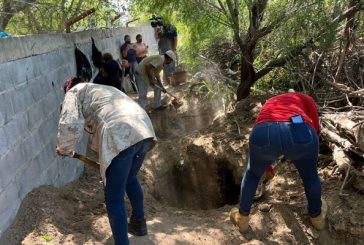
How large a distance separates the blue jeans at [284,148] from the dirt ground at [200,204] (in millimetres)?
535

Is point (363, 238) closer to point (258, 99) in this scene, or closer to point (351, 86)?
point (351, 86)

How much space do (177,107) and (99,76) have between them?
2.38 meters

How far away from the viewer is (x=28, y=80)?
143 inches

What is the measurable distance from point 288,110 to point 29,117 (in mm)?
2222

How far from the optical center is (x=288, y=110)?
121 inches

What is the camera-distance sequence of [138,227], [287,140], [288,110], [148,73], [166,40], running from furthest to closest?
1. [166,40]
2. [148,73]
3. [138,227]
4. [288,110]
5. [287,140]

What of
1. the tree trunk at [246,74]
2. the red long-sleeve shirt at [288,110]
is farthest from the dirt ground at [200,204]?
the red long-sleeve shirt at [288,110]

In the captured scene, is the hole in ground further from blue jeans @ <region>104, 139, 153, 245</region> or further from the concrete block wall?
blue jeans @ <region>104, 139, 153, 245</region>

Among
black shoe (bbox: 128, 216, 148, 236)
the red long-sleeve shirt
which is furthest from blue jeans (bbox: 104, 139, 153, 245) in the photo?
the red long-sleeve shirt

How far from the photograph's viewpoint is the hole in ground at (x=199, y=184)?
18.3 feet

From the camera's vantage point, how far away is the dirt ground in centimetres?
331

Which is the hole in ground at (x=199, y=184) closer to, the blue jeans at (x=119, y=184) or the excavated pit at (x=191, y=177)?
the excavated pit at (x=191, y=177)

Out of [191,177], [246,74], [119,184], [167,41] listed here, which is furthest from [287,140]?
[167,41]

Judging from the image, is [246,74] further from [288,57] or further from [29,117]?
[29,117]
